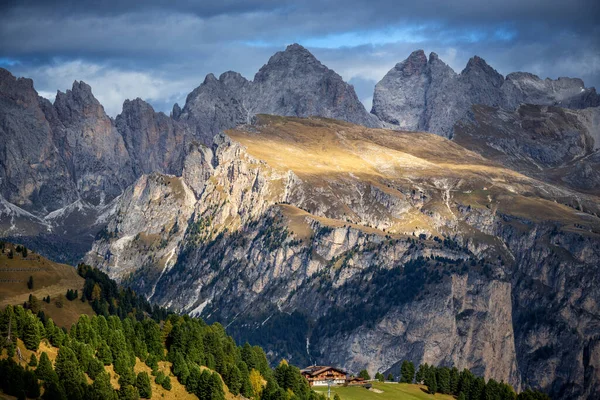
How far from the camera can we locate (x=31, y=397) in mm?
194500

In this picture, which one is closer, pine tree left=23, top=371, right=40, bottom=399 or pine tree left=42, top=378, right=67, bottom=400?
pine tree left=23, top=371, right=40, bottom=399

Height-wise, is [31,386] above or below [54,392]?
above

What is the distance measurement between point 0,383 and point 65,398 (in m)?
11.2

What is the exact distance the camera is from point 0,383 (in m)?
192

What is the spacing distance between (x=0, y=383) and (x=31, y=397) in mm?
5671

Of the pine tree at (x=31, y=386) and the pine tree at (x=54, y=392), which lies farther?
the pine tree at (x=54, y=392)

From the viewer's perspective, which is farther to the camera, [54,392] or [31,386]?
[54,392]

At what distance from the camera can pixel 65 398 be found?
7756 inches

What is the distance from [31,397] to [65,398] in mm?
5700
